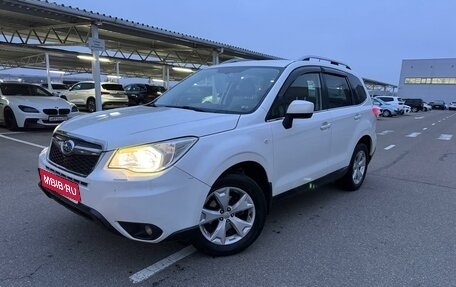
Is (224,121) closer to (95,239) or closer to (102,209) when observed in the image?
(102,209)

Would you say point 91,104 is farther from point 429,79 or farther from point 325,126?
point 429,79

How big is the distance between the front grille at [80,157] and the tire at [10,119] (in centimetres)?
970

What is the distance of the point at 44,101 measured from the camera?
1180cm

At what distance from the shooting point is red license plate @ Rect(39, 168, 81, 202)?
9.96 ft

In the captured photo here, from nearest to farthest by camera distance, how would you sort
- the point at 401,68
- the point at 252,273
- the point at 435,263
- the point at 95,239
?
1. the point at 252,273
2. the point at 435,263
3. the point at 95,239
4. the point at 401,68

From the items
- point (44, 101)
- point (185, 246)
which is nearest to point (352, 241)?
point (185, 246)

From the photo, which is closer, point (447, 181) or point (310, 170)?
point (310, 170)

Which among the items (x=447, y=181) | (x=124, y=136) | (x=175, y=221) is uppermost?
(x=124, y=136)

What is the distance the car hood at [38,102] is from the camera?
11438mm

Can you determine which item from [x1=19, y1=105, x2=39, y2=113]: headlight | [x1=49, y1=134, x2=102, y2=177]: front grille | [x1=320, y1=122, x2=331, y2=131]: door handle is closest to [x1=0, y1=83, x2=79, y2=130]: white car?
[x1=19, y1=105, x2=39, y2=113]: headlight

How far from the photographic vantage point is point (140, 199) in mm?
2770

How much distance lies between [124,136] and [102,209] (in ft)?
1.86

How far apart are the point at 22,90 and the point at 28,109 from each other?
5.43 ft

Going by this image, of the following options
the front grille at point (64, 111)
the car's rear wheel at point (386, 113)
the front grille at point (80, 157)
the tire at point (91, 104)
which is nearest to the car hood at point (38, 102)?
the front grille at point (64, 111)
